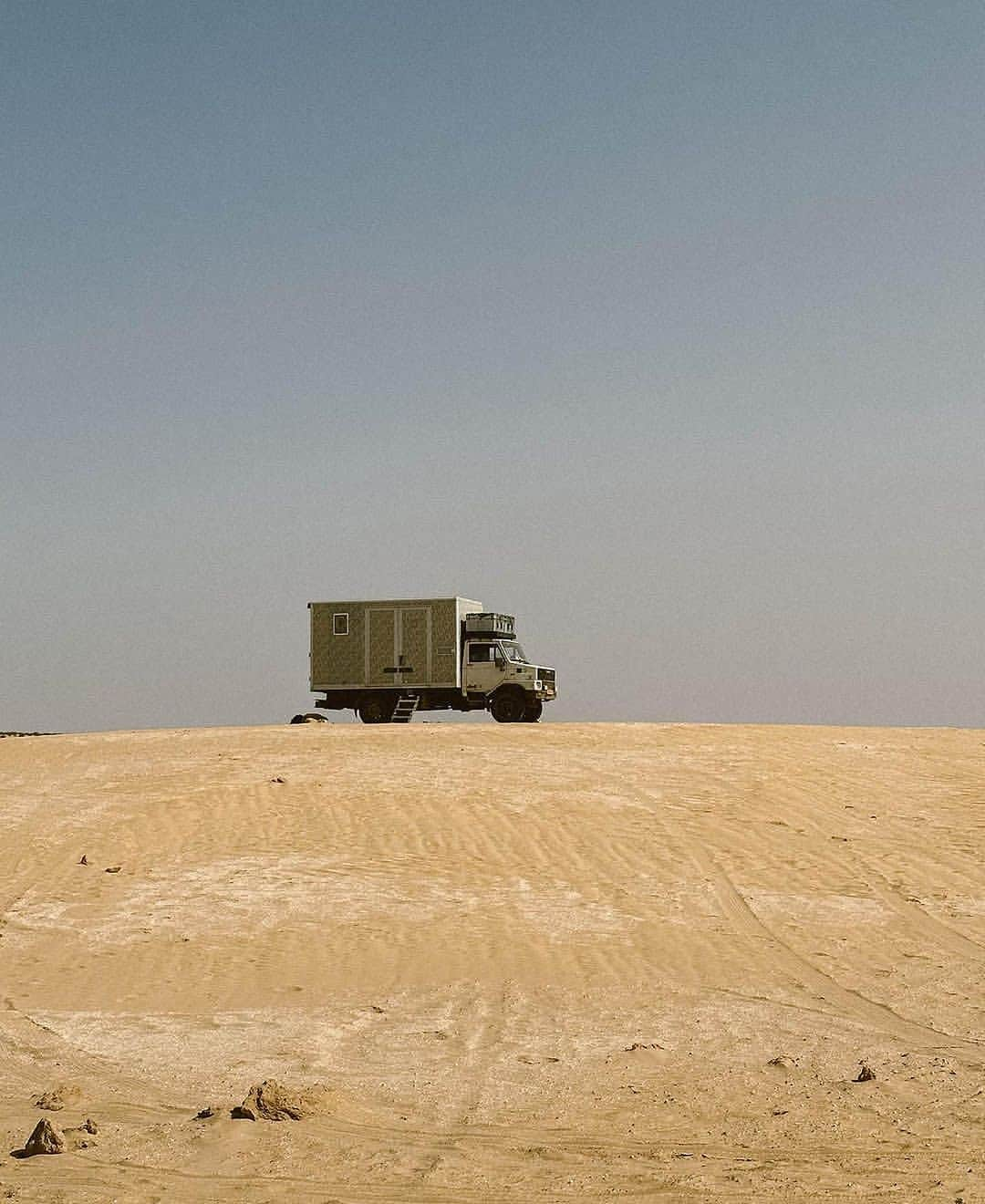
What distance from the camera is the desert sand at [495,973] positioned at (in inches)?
266

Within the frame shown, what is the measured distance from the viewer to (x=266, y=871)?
52.3 feet

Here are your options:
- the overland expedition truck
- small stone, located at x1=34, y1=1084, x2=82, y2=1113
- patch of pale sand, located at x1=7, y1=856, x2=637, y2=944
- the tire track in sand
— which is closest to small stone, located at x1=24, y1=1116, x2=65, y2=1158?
small stone, located at x1=34, y1=1084, x2=82, y2=1113

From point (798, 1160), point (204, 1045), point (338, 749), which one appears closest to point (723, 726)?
point (338, 749)

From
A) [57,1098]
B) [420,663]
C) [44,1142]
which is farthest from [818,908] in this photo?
[420,663]

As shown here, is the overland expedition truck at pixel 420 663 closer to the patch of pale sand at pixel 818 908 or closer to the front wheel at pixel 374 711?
the front wheel at pixel 374 711

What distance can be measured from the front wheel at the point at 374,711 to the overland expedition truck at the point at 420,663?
25mm

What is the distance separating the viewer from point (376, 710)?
35.5 m

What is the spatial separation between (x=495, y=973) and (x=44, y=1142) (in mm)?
5928

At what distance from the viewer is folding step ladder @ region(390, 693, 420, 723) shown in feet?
115

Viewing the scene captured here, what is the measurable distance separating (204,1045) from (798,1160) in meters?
4.90

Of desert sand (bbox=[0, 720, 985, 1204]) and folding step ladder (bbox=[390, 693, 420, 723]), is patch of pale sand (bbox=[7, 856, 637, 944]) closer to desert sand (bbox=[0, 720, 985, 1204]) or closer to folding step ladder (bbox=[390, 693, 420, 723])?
desert sand (bbox=[0, 720, 985, 1204])

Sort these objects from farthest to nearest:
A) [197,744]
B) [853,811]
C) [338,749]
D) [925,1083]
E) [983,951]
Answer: [197,744] → [338,749] → [853,811] → [983,951] → [925,1083]

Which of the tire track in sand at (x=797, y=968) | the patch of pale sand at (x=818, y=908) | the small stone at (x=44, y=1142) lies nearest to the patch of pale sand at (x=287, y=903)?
the tire track in sand at (x=797, y=968)

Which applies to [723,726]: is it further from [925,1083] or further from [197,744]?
[925,1083]
